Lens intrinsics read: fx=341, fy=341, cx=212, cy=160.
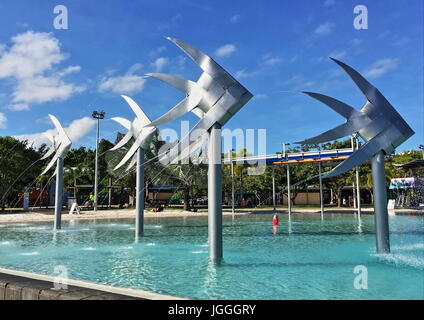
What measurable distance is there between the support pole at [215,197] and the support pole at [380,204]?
5.46m

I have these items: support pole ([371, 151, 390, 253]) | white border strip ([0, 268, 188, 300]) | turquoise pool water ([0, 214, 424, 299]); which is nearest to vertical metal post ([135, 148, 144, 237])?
turquoise pool water ([0, 214, 424, 299])

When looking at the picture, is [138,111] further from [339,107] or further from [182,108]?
[339,107]

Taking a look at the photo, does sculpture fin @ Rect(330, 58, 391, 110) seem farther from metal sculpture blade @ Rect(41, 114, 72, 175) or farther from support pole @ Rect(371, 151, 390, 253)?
metal sculpture blade @ Rect(41, 114, 72, 175)

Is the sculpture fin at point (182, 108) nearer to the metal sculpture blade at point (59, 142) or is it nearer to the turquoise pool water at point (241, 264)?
the turquoise pool water at point (241, 264)

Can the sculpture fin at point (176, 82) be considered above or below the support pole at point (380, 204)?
above

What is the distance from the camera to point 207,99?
1127 centimetres

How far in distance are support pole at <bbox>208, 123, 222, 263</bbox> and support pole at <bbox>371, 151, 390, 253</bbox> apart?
5.46 metres

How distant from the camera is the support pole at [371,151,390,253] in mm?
11664

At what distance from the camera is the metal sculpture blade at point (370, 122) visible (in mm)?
11719

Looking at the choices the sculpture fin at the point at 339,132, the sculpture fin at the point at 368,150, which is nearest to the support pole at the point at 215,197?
the sculpture fin at the point at 339,132

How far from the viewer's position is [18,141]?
→ 47.8 meters

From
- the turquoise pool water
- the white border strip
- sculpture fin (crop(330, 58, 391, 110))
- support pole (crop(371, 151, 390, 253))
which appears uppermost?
sculpture fin (crop(330, 58, 391, 110))

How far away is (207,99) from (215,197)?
323 cm
